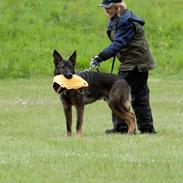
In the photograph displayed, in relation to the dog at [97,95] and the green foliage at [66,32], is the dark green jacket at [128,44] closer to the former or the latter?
the dog at [97,95]

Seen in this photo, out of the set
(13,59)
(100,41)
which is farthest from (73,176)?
(100,41)

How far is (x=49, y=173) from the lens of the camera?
7582 mm

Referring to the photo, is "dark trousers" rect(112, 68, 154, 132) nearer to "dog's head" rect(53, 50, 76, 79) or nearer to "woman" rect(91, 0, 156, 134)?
"woman" rect(91, 0, 156, 134)

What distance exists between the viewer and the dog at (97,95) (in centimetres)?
1124

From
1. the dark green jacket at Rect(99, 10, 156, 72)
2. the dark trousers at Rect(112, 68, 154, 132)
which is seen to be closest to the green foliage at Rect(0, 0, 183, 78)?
the dark trousers at Rect(112, 68, 154, 132)

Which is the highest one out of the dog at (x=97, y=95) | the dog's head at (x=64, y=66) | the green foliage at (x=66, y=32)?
the dog's head at (x=64, y=66)

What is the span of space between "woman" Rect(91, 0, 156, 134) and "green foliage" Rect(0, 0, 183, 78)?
1485cm

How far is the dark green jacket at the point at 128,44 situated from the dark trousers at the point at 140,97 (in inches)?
5.4

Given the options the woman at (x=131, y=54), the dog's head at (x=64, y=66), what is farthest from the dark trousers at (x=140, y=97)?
the dog's head at (x=64, y=66)

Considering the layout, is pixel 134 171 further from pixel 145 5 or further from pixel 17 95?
pixel 145 5

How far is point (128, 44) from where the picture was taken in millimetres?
11656

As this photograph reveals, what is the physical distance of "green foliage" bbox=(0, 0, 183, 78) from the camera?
27.9m

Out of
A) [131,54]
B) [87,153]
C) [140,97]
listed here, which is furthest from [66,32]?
[87,153]

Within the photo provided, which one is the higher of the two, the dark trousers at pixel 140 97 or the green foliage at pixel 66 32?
the dark trousers at pixel 140 97
